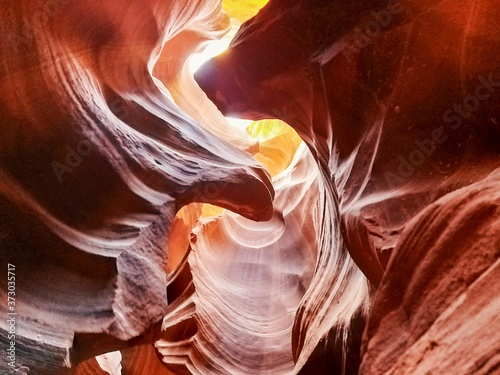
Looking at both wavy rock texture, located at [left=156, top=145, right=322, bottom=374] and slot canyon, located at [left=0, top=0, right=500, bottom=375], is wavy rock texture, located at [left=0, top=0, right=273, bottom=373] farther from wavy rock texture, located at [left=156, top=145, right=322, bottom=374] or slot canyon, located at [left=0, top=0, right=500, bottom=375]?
wavy rock texture, located at [left=156, top=145, right=322, bottom=374]

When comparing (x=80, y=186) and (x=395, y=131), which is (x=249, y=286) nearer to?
(x=80, y=186)

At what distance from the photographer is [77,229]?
2.94 m

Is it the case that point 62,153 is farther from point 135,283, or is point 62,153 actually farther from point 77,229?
point 135,283

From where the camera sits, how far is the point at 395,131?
2953 mm

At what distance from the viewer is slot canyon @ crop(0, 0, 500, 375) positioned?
188 cm

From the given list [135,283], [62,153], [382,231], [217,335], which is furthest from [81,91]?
[217,335]

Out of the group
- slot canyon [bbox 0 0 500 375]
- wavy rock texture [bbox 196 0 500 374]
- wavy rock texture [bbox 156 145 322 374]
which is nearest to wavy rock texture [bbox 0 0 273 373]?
slot canyon [bbox 0 0 500 375]

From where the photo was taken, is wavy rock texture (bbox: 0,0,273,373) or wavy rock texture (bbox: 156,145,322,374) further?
wavy rock texture (bbox: 156,145,322,374)

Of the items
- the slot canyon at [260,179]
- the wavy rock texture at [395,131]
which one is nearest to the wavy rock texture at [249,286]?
the slot canyon at [260,179]

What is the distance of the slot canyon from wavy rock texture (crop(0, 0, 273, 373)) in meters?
0.01

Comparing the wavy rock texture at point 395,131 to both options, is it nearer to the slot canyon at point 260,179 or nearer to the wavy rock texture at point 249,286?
the slot canyon at point 260,179

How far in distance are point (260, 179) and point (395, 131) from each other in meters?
2.23

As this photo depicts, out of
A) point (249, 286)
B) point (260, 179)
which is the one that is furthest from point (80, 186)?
point (249, 286)

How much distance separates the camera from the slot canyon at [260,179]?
73.8 inches
